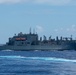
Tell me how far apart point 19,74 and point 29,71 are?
592 cm

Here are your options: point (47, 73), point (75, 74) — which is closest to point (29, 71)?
point (47, 73)

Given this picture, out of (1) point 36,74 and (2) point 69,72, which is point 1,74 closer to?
(1) point 36,74

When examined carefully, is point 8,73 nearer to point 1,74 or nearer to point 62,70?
point 1,74

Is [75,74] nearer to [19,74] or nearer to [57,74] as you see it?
[57,74]

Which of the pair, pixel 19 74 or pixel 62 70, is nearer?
pixel 19 74

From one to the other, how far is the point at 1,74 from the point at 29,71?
721cm

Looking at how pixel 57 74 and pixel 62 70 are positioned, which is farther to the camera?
pixel 62 70

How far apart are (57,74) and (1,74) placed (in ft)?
27.4

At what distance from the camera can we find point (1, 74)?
7300 centimetres

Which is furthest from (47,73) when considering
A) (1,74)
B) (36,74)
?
(1,74)

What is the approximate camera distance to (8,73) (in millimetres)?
74875

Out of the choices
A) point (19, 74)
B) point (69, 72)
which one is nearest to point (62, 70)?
point (69, 72)

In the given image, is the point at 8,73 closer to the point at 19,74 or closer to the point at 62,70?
the point at 19,74

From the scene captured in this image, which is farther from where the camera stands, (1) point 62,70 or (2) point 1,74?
(1) point 62,70
